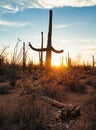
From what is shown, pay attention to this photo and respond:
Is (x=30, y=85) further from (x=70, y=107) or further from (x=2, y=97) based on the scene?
(x=70, y=107)

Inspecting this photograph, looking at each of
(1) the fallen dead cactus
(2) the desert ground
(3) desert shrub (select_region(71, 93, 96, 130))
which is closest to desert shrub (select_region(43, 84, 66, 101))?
(2) the desert ground

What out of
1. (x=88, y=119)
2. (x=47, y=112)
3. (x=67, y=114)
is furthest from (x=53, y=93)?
(x=88, y=119)

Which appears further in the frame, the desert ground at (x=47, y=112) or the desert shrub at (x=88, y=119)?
the desert ground at (x=47, y=112)

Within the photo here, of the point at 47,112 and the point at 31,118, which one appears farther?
the point at 47,112

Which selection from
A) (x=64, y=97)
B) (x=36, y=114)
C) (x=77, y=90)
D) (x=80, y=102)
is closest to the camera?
(x=36, y=114)

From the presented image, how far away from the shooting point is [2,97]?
1038cm

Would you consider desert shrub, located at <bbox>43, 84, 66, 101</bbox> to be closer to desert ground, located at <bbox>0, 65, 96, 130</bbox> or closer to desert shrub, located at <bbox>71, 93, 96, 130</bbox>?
desert ground, located at <bbox>0, 65, 96, 130</bbox>

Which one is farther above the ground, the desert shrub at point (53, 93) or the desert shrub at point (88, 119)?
the desert shrub at point (53, 93)

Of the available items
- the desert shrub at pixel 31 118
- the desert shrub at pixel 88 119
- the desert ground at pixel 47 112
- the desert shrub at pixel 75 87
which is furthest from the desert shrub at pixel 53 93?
the desert shrub at pixel 31 118

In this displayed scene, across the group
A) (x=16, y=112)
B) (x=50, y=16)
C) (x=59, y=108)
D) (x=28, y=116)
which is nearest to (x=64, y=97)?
(x=59, y=108)

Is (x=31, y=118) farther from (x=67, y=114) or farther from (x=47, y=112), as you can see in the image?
(x=67, y=114)

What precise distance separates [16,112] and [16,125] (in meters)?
0.63

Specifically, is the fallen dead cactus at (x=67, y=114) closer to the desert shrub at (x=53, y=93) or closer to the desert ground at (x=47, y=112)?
the desert ground at (x=47, y=112)

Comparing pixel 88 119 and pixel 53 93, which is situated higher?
pixel 53 93
